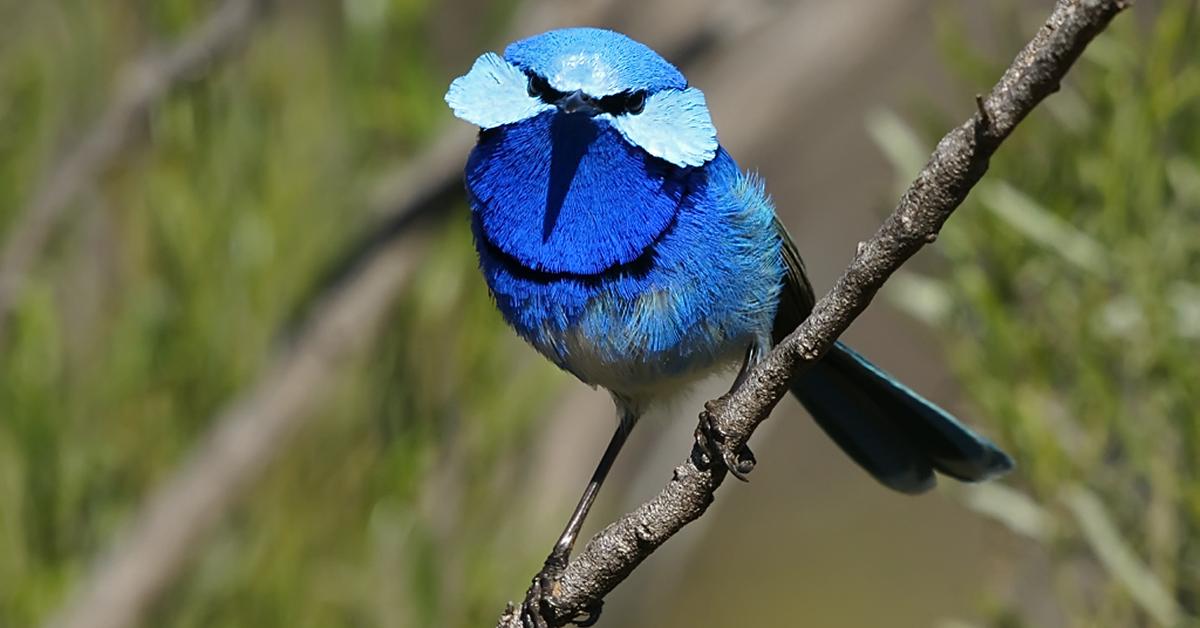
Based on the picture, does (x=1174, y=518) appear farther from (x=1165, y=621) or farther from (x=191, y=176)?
(x=191, y=176)

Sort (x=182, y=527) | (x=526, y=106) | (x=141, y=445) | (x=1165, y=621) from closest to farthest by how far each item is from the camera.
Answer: (x=526, y=106) → (x=1165, y=621) → (x=182, y=527) → (x=141, y=445)

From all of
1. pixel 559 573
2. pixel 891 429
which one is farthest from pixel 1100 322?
pixel 559 573

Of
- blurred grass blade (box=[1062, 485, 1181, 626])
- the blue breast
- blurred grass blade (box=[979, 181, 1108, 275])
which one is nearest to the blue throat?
the blue breast

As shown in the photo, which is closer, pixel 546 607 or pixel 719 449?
pixel 719 449

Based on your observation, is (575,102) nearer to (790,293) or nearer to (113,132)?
(790,293)

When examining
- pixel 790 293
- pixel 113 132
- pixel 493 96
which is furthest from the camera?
pixel 113 132

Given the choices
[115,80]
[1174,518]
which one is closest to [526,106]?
[1174,518]

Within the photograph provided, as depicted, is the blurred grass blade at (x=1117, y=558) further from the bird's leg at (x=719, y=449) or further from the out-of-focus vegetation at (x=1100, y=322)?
the bird's leg at (x=719, y=449)
